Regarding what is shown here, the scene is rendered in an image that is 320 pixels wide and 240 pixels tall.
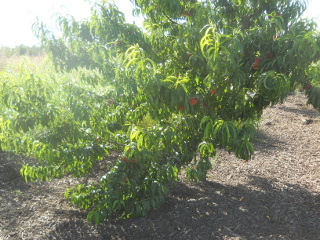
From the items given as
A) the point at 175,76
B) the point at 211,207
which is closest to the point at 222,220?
the point at 211,207

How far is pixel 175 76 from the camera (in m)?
2.90

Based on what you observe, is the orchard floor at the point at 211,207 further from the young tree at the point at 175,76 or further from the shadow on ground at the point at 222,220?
the young tree at the point at 175,76

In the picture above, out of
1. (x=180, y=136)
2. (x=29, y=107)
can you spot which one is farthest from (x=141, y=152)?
(x=29, y=107)

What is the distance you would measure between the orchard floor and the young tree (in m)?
0.39

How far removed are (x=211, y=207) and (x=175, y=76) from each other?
1853 millimetres

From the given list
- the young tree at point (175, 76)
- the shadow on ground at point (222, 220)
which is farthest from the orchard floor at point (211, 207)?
the young tree at point (175, 76)

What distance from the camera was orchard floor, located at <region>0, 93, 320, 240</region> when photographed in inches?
134

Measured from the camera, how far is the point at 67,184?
4.77 metres

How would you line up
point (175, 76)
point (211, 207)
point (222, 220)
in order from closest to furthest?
point (175, 76) → point (222, 220) → point (211, 207)

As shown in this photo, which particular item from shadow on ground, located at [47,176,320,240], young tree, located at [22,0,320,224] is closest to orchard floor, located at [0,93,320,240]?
shadow on ground, located at [47,176,320,240]

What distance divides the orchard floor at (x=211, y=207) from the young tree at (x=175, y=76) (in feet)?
1.27

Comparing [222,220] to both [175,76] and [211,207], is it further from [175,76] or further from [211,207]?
[175,76]

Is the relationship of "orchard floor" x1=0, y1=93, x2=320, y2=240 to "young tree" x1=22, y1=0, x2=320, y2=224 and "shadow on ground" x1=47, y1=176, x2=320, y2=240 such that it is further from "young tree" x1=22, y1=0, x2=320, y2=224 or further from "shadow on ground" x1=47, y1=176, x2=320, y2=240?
"young tree" x1=22, y1=0, x2=320, y2=224

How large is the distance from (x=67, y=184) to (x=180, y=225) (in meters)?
2.10
